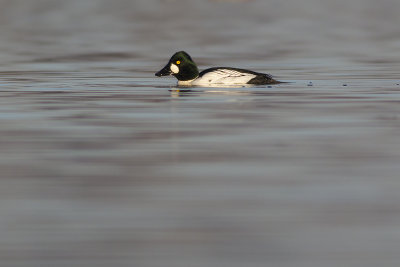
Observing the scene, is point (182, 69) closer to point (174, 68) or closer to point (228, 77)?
point (174, 68)

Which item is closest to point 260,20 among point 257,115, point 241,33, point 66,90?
point 241,33

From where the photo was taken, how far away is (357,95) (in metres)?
19.1

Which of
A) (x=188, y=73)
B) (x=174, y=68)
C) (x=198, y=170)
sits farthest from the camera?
(x=174, y=68)

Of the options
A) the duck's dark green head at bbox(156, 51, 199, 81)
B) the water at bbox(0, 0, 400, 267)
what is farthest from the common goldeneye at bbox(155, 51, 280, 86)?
the water at bbox(0, 0, 400, 267)

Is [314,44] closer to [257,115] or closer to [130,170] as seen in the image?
[257,115]

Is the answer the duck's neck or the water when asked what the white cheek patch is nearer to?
the duck's neck

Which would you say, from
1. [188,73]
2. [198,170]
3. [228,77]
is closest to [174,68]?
[188,73]

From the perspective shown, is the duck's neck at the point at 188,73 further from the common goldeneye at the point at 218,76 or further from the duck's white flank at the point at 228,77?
the duck's white flank at the point at 228,77

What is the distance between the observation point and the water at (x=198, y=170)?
6836 millimetres

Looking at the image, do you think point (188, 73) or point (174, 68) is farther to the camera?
point (174, 68)

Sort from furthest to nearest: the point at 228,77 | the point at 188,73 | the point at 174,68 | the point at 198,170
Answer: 1. the point at 174,68
2. the point at 188,73
3. the point at 228,77
4. the point at 198,170

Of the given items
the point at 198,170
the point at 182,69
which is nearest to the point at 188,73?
the point at 182,69

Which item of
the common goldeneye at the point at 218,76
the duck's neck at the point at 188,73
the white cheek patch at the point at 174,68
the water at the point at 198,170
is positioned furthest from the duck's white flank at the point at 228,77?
the white cheek patch at the point at 174,68

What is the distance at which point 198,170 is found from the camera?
984 cm
